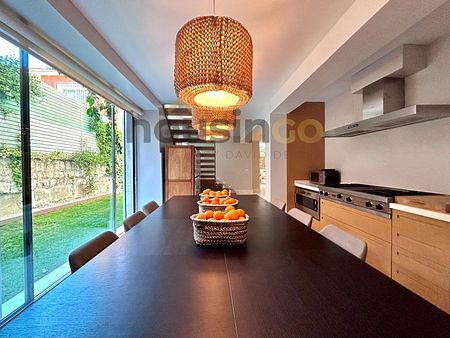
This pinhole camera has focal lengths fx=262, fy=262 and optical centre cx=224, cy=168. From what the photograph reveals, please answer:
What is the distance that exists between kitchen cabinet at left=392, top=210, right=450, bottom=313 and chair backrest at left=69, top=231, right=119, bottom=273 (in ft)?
7.19

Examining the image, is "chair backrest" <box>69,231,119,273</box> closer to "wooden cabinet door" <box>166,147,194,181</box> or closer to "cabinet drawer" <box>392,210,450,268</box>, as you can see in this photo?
"cabinet drawer" <box>392,210,450,268</box>

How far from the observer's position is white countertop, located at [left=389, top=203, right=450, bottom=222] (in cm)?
175

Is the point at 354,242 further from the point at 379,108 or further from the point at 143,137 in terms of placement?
the point at 143,137

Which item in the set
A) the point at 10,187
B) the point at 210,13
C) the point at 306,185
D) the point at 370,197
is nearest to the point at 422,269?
the point at 370,197

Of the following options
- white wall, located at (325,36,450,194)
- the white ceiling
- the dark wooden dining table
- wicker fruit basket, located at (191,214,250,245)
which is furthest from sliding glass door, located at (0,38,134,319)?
white wall, located at (325,36,450,194)

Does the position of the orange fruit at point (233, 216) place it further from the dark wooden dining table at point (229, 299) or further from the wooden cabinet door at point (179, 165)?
the wooden cabinet door at point (179, 165)

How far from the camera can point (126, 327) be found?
2.27ft

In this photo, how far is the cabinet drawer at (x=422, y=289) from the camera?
70.2 inches

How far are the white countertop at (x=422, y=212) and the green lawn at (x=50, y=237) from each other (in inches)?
119

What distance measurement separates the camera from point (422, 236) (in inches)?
77.2

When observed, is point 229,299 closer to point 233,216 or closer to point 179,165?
point 233,216

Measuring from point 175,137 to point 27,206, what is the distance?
4.54 metres

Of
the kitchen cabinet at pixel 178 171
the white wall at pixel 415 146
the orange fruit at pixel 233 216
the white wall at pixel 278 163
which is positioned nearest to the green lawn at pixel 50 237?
the kitchen cabinet at pixel 178 171

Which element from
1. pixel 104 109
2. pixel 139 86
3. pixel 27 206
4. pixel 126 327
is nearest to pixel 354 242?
pixel 126 327
